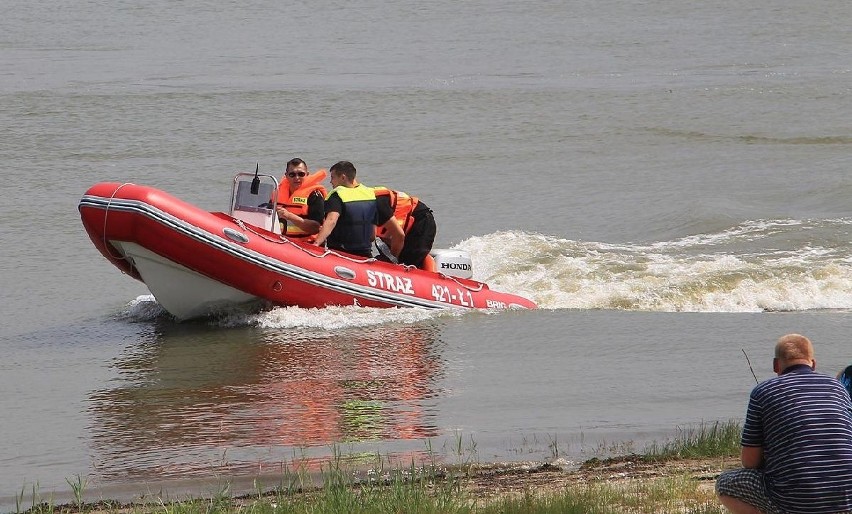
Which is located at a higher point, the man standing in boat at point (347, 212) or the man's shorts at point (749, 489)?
the man standing in boat at point (347, 212)

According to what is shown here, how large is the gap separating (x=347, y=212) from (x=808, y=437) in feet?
22.8

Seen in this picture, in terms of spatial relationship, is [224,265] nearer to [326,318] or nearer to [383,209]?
[326,318]

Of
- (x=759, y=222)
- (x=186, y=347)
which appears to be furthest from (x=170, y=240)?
(x=759, y=222)

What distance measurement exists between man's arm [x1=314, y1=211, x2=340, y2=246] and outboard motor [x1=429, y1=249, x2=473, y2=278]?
1.40m

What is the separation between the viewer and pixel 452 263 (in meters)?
11.8

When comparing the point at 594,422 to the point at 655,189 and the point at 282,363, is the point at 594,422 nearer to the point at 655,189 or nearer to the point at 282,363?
the point at 282,363

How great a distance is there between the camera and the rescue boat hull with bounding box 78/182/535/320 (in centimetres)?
987

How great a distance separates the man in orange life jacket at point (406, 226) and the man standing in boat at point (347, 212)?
6.0 inches

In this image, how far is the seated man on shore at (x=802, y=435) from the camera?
411cm

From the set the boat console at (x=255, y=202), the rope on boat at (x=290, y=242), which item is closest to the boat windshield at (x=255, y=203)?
the boat console at (x=255, y=202)

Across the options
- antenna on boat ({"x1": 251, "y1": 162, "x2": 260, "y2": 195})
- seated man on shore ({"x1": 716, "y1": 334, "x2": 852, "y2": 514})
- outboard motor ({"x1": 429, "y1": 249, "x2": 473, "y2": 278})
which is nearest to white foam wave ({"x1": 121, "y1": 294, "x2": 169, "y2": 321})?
antenna on boat ({"x1": 251, "y1": 162, "x2": 260, "y2": 195})

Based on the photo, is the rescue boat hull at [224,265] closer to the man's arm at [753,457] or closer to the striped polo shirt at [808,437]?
the man's arm at [753,457]

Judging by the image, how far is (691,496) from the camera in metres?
5.12

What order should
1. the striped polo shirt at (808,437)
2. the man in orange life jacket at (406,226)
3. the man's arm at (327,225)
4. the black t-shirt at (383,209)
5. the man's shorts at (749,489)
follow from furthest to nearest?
1. the man in orange life jacket at (406,226)
2. the black t-shirt at (383,209)
3. the man's arm at (327,225)
4. the man's shorts at (749,489)
5. the striped polo shirt at (808,437)
